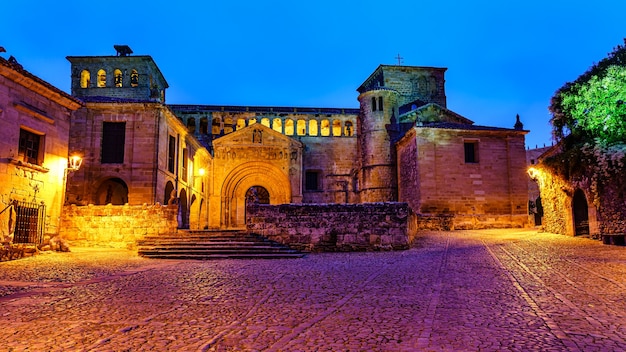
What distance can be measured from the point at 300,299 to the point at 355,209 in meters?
7.59

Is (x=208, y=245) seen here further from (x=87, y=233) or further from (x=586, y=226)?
(x=586, y=226)

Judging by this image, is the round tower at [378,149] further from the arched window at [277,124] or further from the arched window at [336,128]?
the arched window at [277,124]

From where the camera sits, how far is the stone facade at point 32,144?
466 inches

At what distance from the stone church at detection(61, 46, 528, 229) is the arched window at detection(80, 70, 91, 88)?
65mm

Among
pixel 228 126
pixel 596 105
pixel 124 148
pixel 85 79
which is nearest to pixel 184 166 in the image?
pixel 124 148

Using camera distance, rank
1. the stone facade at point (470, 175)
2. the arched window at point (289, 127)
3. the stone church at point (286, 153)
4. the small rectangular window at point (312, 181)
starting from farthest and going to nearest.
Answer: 1. the arched window at point (289, 127)
2. the small rectangular window at point (312, 181)
3. the stone facade at point (470, 175)
4. the stone church at point (286, 153)

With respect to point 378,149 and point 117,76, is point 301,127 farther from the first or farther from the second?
point 117,76

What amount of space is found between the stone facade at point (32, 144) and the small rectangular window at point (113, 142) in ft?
11.6

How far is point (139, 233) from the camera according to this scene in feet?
46.9

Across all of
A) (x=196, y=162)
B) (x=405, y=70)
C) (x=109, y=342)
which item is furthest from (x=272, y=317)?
(x=405, y=70)

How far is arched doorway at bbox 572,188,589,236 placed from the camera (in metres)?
15.3

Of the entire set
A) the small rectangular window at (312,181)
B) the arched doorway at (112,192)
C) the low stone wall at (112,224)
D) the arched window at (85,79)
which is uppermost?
the arched window at (85,79)

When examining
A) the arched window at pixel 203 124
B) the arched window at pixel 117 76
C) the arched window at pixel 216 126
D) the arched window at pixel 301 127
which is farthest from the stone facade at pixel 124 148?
the arched window at pixel 301 127

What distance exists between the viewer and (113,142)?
18.6 meters
